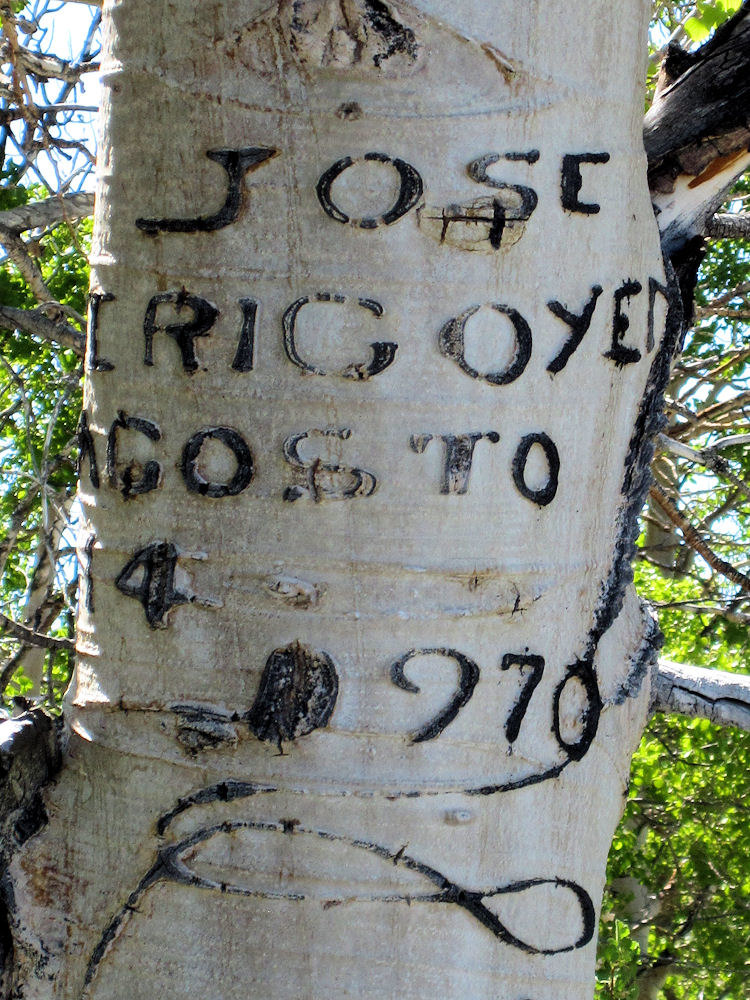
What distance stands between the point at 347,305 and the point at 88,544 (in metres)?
0.26

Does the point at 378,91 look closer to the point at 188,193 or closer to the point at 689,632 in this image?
the point at 188,193

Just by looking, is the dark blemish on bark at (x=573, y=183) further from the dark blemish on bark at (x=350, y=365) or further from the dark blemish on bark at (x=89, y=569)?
the dark blemish on bark at (x=89, y=569)

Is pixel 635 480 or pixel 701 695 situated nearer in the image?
pixel 635 480

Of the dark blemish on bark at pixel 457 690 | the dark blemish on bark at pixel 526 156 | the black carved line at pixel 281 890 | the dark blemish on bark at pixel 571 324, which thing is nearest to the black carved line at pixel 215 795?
the black carved line at pixel 281 890

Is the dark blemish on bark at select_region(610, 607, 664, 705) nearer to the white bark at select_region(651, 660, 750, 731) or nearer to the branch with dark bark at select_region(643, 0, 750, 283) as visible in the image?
the white bark at select_region(651, 660, 750, 731)

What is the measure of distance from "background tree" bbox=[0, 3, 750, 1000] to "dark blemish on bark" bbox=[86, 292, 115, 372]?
434 mm

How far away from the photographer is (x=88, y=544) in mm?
763

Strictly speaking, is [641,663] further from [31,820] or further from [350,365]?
[31,820]

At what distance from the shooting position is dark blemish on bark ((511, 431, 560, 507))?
0.71 m

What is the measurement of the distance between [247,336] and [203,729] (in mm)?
259

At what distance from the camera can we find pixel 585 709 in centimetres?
78

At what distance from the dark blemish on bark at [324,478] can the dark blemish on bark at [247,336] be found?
0.19ft

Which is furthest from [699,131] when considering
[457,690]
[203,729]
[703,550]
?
[703,550]

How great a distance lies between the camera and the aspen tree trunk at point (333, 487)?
67cm
